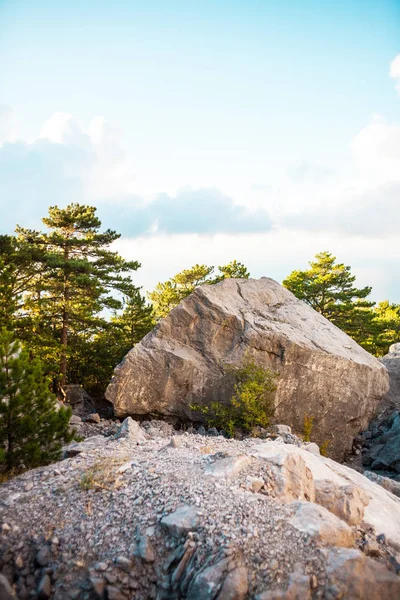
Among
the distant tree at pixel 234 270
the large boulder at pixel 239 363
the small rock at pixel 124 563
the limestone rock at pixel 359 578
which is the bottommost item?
the small rock at pixel 124 563

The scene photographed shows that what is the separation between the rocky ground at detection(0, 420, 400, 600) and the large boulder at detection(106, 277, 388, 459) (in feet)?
23.4

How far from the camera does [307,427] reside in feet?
47.6

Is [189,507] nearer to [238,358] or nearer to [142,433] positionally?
[142,433]

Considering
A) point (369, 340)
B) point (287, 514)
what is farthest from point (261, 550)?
point (369, 340)

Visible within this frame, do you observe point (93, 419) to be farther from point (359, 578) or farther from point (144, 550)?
point (359, 578)

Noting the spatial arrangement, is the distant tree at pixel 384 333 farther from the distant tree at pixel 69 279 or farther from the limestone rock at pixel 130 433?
the limestone rock at pixel 130 433

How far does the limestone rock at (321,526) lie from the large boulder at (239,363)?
29.7ft

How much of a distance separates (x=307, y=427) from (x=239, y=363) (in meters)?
3.43

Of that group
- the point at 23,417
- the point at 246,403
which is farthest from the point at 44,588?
the point at 246,403

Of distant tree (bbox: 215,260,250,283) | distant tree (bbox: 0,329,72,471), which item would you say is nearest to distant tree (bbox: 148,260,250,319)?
distant tree (bbox: 215,260,250,283)

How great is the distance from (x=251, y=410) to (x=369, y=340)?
17780mm

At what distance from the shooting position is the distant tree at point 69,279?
17.5m

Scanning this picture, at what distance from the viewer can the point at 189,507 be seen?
219 inches

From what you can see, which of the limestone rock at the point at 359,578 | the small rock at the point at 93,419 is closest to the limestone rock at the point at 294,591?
the limestone rock at the point at 359,578
